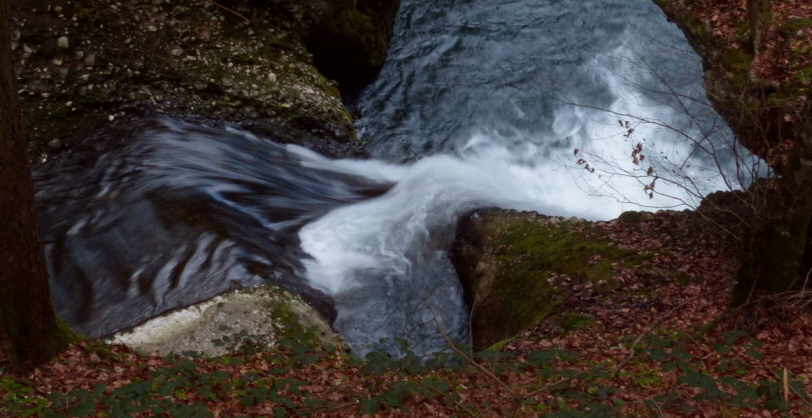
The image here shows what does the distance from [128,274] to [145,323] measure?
147 centimetres

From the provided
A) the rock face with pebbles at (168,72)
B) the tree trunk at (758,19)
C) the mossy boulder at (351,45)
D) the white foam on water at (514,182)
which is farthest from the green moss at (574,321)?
the mossy boulder at (351,45)

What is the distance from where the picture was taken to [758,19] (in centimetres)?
1249

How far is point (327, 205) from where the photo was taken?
10797 mm

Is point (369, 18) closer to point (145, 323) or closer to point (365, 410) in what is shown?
point (145, 323)

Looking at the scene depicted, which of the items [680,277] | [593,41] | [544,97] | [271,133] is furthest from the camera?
[593,41]

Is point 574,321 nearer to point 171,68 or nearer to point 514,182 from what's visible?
point 514,182

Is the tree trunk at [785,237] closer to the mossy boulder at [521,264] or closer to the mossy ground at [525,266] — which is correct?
the mossy ground at [525,266]

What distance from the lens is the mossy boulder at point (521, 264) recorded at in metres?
8.43

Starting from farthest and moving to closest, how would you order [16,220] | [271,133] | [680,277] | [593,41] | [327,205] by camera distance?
[593,41] < [271,133] < [327,205] < [680,277] < [16,220]

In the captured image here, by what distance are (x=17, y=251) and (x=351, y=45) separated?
9989 mm

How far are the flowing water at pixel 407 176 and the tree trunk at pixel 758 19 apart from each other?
4.07ft

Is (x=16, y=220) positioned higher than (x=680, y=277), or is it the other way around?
(x=680, y=277)

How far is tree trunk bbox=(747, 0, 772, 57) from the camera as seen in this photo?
12.4 meters

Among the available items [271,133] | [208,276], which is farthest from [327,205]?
[208,276]
